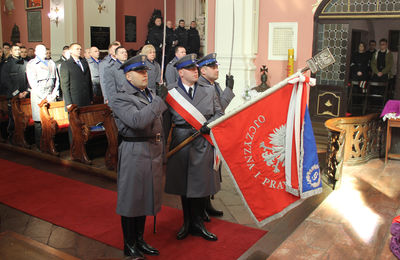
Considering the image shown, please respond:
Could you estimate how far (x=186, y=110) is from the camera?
3.81m

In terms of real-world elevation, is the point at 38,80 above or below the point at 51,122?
above

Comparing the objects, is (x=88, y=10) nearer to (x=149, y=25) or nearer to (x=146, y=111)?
(x=149, y=25)

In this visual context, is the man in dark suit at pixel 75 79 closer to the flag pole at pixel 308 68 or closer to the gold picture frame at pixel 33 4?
the flag pole at pixel 308 68

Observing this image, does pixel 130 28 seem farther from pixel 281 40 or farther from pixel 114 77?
pixel 114 77

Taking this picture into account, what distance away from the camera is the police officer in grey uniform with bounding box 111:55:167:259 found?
132 inches

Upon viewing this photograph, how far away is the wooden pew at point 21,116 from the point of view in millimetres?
7387

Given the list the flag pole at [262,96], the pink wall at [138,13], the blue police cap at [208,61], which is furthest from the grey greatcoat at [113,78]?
the pink wall at [138,13]

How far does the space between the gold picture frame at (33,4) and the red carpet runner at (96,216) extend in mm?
8964

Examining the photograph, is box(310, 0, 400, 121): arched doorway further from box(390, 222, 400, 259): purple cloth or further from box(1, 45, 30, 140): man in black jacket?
box(390, 222, 400, 259): purple cloth

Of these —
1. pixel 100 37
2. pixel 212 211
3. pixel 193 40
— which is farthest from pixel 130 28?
pixel 212 211

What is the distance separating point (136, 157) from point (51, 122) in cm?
376

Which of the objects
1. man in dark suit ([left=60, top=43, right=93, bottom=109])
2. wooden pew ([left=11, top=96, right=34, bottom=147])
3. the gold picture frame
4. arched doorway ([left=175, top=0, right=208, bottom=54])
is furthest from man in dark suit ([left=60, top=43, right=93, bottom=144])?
the gold picture frame

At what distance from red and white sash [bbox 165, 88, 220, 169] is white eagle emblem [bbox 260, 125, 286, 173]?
62 cm

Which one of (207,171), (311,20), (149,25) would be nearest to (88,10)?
(149,25)
